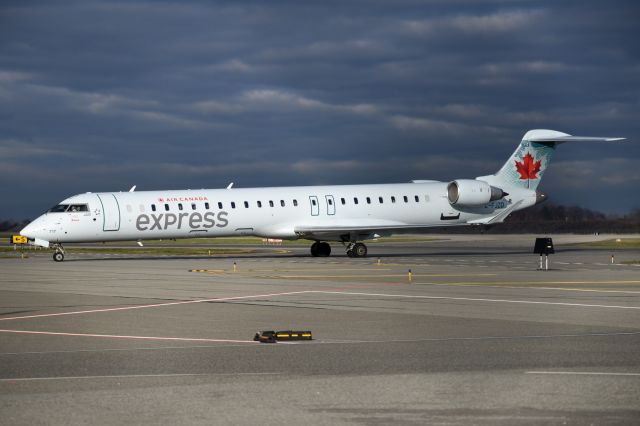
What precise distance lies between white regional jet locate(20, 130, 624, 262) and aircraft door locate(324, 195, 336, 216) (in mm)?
50

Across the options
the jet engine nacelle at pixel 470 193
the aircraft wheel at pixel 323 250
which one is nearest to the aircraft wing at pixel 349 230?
the aircraft wheel at pixel 323 250

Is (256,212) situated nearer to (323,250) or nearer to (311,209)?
(311,209)

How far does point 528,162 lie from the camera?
51.5m

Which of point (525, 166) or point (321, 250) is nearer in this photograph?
point (321, 250)

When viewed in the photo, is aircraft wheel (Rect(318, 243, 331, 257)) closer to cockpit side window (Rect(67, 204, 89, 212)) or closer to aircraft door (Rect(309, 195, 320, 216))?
aircraft door (Rect(309, 195, 320, 216))

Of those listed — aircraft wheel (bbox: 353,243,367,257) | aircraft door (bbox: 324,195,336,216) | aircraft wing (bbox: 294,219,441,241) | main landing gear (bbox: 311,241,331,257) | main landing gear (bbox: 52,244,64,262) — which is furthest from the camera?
main landing gear (bbox: 311,241,331,257)

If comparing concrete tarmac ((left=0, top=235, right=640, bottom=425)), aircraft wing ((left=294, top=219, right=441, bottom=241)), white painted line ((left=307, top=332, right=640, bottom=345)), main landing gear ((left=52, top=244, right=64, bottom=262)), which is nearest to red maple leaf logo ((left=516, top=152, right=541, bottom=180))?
aircraft wing ((left=294, top=219, right=441, bottom=241))

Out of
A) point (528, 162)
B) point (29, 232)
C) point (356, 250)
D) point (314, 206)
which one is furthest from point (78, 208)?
point (528, 162)

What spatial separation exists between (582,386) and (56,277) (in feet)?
78.1

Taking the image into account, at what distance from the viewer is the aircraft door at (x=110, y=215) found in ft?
140

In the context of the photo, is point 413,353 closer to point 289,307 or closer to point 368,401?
point 368,401

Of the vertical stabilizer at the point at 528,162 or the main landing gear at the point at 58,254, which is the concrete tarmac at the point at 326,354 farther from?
the vertical stabilizer at the point at 528,162

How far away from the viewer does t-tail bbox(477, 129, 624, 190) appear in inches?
2028

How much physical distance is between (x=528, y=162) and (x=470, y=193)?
501cm
